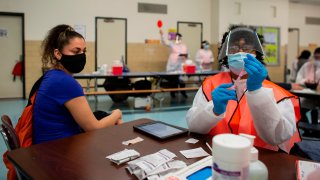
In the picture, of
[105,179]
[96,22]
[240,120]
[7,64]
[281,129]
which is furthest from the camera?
[96,22]

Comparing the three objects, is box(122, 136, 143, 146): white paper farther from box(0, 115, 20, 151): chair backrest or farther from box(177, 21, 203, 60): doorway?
box(177, 21, 203, 60): doorway

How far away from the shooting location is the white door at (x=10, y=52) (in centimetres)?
710

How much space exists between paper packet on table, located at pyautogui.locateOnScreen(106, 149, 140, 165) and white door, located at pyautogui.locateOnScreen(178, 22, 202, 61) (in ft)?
26.1

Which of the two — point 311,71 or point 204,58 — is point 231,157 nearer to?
point 311,71

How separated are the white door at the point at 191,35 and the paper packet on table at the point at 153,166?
8.02m

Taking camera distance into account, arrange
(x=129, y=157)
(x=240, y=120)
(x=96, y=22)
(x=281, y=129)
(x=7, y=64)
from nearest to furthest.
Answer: (x=129, y=157) → (x=281, y=129) → (x=240, y=120) → (x=7, y=64) → (x=96, y=22)

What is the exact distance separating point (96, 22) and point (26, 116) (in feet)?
21.9

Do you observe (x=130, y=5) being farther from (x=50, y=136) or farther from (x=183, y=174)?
(x=183, y=174)

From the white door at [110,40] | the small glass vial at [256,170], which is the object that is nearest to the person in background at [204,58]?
the white door at [110,40]

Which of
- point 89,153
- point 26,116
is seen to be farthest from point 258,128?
point 26,116

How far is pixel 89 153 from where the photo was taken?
48.9 inches

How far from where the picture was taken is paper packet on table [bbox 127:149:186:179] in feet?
3.26

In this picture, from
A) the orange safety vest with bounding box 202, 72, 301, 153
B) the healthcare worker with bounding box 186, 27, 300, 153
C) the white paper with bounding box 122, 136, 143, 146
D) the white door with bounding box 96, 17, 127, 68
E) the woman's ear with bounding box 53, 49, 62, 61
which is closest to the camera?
the healthcare worker with bounding box 186, 27, 300, 153

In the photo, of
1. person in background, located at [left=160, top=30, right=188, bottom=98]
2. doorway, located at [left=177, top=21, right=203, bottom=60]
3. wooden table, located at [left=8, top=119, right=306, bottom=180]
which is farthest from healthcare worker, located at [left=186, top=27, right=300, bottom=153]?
doorway, located at [left=177, top=21, right=203, bottom=60]
